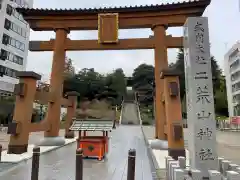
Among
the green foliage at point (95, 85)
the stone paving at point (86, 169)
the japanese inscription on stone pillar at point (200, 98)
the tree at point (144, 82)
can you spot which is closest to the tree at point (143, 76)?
the tree at point (144, 82)

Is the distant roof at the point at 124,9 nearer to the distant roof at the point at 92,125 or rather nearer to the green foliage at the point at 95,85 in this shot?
the distant roof at the point at 92,125

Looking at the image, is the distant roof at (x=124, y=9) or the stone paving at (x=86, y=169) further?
the distant roof at (x=124, y=9)

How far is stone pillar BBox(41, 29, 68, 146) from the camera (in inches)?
557

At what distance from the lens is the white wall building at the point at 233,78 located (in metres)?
53.2

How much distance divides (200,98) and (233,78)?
184ft

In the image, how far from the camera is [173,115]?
10820mm

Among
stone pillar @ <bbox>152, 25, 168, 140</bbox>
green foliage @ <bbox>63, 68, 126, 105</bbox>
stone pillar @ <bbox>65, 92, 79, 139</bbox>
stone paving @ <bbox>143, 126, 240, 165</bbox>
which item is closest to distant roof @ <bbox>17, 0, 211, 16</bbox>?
stone pillar @ <bbox>152, 25, 168, 140</bbox>

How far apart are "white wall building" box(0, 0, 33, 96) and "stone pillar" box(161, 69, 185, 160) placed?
30324mm

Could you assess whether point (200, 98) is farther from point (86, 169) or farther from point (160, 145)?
point (160, 145)

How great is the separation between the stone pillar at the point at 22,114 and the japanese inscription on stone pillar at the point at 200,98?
788 cm

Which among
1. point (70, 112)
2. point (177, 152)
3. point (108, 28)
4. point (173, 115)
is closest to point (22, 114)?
point (173, 115)

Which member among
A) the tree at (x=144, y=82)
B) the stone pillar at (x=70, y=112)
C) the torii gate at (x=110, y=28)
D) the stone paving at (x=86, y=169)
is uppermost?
the tree at (x=144, y=82)

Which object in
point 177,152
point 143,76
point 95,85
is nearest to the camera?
point 177,152

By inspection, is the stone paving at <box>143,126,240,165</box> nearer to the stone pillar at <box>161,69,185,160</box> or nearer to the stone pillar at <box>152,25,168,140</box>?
the stone pillar at <box>161,69,185,160</box>
